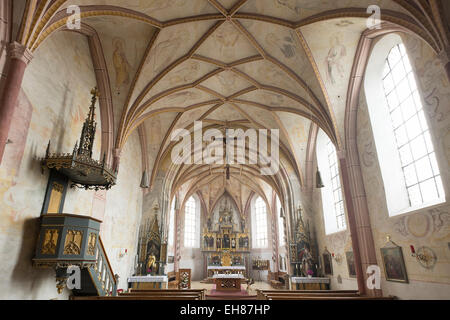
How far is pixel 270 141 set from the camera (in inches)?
747

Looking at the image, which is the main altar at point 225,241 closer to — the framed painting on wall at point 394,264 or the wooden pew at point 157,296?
the wooden pew at point 157,296

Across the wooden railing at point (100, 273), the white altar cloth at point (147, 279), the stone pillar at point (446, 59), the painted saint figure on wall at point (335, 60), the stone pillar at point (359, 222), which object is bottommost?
the white altar cloth at point (147, 279)

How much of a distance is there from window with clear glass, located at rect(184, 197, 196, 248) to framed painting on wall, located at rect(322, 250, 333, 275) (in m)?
18.3

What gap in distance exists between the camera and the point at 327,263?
15586 mm

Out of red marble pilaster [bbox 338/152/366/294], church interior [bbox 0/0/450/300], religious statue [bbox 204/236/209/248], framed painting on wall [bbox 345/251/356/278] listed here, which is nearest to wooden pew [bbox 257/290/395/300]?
church interior [bbox 0/0/450/300]

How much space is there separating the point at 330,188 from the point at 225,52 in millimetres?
9163

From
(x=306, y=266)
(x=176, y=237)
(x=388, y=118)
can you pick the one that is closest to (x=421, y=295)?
(x=388, y=118)

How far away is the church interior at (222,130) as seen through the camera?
7.17 meters

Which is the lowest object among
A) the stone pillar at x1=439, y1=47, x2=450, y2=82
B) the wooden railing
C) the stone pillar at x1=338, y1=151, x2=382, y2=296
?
the wooden railing

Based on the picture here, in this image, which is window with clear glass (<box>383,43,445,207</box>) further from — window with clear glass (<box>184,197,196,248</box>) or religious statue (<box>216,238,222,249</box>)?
window with clear glass (<box>184,197,196,248</box>)

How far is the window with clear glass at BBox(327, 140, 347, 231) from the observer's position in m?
14.4

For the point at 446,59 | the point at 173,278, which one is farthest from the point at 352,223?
the point at 173,278

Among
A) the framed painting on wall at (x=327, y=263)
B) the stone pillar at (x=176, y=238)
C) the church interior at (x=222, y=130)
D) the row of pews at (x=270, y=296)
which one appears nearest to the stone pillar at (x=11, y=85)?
the church interior at (x=222, y=130)

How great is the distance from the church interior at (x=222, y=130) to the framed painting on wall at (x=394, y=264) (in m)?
0.06
